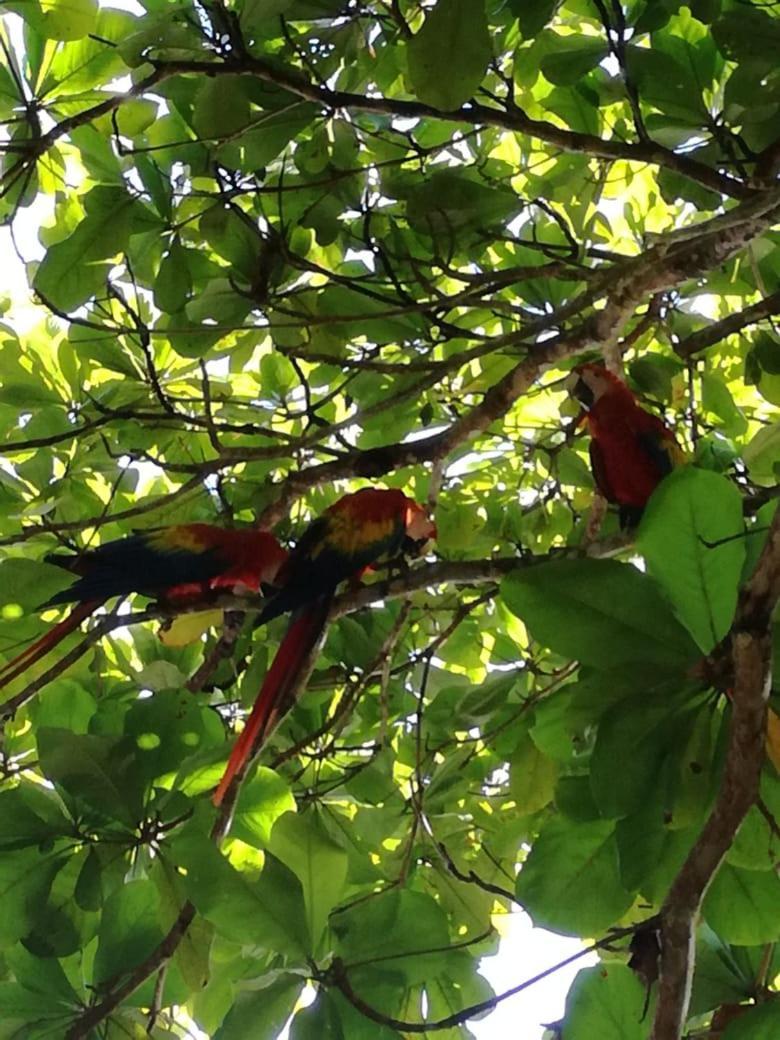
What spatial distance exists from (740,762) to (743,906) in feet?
0.93

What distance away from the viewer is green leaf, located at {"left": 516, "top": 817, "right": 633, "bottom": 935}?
93 cm

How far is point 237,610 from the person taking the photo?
5.08 feet

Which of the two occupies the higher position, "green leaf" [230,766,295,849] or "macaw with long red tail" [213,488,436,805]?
"macaw with long red tail" [213,488,436,805]

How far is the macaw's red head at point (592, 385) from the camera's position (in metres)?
1.74

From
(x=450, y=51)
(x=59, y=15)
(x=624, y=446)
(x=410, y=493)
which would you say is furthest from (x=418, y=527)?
(x=59, y=15)

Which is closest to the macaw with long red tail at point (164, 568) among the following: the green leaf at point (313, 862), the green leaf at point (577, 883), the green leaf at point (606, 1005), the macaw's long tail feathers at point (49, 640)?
the macaw's long tail feathers at point (49, 640)

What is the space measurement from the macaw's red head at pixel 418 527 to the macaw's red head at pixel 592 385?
1.22 feet

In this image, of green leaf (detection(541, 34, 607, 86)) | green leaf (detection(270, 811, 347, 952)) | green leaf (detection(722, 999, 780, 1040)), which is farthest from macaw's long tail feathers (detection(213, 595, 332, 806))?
green leaf (detection(541, 34, 607, 86))

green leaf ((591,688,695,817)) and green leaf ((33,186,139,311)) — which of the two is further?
green leaf ((33,186,139,311))

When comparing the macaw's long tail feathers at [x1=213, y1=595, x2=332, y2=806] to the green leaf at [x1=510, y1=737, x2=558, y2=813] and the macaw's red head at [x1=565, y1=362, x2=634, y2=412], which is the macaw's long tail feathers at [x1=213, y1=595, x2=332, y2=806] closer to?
the green leaf at [x1=510, y1=737, x2=558, y2=813]

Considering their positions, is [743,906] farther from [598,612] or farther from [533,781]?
[533,781]

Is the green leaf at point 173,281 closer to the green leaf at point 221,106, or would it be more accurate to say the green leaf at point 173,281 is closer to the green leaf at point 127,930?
the green leaf at point 221,106

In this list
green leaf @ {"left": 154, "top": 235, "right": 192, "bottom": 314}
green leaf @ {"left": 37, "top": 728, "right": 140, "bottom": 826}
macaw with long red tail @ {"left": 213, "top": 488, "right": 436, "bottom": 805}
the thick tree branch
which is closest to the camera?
the thick tree branch

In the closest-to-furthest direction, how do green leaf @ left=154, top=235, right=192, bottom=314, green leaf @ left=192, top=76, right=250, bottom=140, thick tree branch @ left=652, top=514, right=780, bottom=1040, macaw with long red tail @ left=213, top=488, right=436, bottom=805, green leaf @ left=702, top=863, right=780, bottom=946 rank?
thick tree branch @ left=652, top=514, right=780, bottom=1040
green leaf @ left=702, top=863, right=780, bottom=946
macaw with long red tail @ left=213, top=488, right=436, bottom=805
green leaf @ left=192, top=76, right=250, bottom=140
green leaf @ left=154, top=235, right=192, bottom=314
